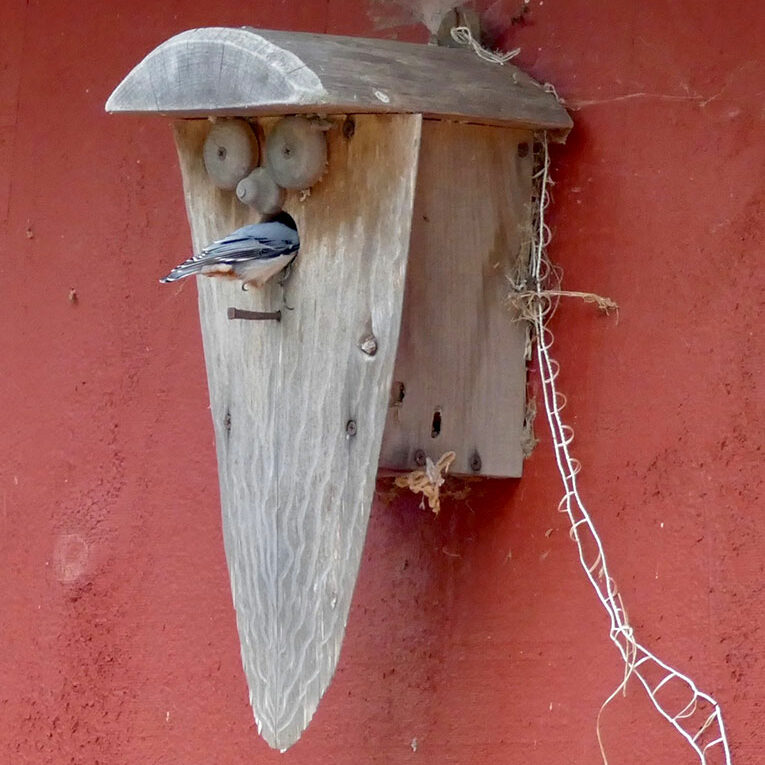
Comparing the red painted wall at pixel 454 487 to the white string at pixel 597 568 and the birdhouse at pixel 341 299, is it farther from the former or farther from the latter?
the birdhouse at pixel 341 299

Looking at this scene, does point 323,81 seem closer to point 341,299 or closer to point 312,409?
point 341,299

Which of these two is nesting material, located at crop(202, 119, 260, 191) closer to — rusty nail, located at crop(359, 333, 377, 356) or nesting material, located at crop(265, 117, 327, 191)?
nesting material, located at crop(265, 117, 327, 191)

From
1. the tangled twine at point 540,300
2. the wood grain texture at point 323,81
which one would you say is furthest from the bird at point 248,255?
the tangled twine at point 540,300

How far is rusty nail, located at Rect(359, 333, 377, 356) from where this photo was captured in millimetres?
1972

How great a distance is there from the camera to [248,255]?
202cm

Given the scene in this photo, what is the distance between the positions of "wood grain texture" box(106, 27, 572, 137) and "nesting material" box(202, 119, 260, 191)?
0.05 m

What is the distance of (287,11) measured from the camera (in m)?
2.58

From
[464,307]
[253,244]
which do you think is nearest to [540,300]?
[464,307]

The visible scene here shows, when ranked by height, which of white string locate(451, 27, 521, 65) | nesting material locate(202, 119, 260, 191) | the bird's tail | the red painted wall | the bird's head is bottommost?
the red painted wall

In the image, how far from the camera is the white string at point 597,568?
1.94 m

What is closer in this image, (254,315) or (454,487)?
(254,315)

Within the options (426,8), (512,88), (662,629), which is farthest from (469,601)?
(426,8)

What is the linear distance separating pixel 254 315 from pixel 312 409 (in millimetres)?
141

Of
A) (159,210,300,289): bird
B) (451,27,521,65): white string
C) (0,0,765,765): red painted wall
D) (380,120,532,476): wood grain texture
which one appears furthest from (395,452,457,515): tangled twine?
(451,27,521,65): white string
